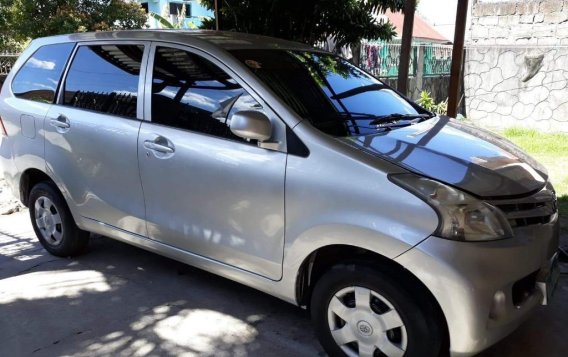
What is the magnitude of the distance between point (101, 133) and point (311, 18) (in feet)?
10.3

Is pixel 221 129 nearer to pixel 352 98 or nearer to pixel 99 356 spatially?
pixel 352 98

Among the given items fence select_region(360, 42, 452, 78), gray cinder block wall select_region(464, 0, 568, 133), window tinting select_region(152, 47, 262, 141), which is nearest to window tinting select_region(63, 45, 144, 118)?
window tinting select_region(152, 47, 262, 141)

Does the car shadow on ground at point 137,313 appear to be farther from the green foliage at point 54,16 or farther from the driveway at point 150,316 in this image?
the green foliage at point 54,16

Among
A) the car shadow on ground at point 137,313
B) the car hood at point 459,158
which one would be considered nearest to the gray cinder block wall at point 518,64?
the car hood at point 459,158

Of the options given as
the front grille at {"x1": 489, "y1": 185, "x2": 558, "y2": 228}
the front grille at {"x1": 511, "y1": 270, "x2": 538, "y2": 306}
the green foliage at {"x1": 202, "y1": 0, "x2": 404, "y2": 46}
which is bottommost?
the front grille at {"x1": 511, "y1": 270, "x2": 538, "y2": 306}

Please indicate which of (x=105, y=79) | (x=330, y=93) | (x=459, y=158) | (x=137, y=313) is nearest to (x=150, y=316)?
(x=137, y=313)

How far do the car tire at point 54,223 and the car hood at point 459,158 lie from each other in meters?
2.57

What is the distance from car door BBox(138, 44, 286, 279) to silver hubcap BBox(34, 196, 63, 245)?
1229 millimetres

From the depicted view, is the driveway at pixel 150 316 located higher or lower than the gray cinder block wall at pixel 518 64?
lower

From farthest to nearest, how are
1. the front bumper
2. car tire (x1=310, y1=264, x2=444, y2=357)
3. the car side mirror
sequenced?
the car side mirror < car tire (x1=310, y1=264, x2=444, y2=357) < the front bumper

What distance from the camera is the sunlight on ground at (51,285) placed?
379 cm

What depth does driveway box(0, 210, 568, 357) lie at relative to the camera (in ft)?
10.1

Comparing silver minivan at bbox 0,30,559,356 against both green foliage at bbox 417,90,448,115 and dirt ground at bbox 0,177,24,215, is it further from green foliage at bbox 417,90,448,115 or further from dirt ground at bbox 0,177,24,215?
green foliage at bbox 417,90,448,115

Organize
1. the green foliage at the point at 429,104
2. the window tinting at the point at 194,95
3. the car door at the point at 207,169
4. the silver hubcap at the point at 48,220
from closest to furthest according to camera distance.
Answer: the car door at the point at 207,169 < the window tinting at the point at 194,95 < the silver hubcap at the point at 48,220 < the green foliage at the point at 429,104
